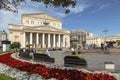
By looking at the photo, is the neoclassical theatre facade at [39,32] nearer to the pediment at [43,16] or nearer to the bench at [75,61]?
the pediment at [43,16]

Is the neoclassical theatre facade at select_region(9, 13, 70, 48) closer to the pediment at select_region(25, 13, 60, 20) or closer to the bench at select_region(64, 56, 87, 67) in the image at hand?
the pediment at select_region(25, 13, 60, 20)

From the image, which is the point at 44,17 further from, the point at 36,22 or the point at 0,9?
the point at 0,9

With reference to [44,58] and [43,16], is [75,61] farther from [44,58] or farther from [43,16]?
[43,16]

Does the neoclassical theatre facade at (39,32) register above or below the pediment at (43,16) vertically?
below

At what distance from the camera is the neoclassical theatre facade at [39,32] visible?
89.6m

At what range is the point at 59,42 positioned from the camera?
101 metres

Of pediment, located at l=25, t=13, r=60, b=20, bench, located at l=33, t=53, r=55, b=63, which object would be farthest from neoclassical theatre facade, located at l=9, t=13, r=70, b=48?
bench, located at l=33, t=53, r=55, b=63

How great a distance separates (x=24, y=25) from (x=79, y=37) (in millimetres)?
51841

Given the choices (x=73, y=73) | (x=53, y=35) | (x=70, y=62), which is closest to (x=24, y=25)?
(x=53, y=35)

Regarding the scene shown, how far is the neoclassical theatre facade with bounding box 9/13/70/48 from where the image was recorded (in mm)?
89562

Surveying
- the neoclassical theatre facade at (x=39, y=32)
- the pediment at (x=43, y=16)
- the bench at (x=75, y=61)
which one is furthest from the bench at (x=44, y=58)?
the pediment at (x=43, y=16)

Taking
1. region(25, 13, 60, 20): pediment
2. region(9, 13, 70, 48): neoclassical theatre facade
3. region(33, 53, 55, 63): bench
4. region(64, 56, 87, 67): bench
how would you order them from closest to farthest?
region(64, 56, 87, 67): bench
region(33, 53, 55, 63): bench
region(9, 13, 70, 48): neoclassical theatre facade
region(25, 13, 60, 20): pediment

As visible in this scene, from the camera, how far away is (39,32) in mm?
92062

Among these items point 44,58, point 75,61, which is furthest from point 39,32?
point 75,61
